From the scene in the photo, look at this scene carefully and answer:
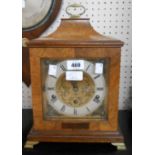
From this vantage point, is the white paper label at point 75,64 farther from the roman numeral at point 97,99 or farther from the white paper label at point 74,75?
the roman numeral at point 97,99

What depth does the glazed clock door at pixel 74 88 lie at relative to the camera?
0.85m

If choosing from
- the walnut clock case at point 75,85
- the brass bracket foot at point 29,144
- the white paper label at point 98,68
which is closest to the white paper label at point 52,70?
the walnut clock case at point 75,85

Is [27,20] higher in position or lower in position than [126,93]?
higher

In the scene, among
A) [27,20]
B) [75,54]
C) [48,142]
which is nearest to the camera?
[75,54]

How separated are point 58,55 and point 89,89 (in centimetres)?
17

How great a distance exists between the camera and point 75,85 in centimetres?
87

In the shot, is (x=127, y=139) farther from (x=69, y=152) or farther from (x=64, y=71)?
(x=64, y=71)

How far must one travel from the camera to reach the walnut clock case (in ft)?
2.75

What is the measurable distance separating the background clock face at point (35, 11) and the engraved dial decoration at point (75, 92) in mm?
411

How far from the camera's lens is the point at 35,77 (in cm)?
87

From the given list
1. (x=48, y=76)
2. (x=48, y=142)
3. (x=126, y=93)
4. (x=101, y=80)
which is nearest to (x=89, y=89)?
(x=101, y=80)

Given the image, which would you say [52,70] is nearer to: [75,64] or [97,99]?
[75,64]

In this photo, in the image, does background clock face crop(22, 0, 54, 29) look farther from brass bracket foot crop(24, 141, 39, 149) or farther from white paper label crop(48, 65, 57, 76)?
brass bracket foot crop(24, 141, 39, 149)

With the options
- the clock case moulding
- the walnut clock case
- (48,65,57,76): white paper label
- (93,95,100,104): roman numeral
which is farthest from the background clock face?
(93,95,100,104): roman numeral
